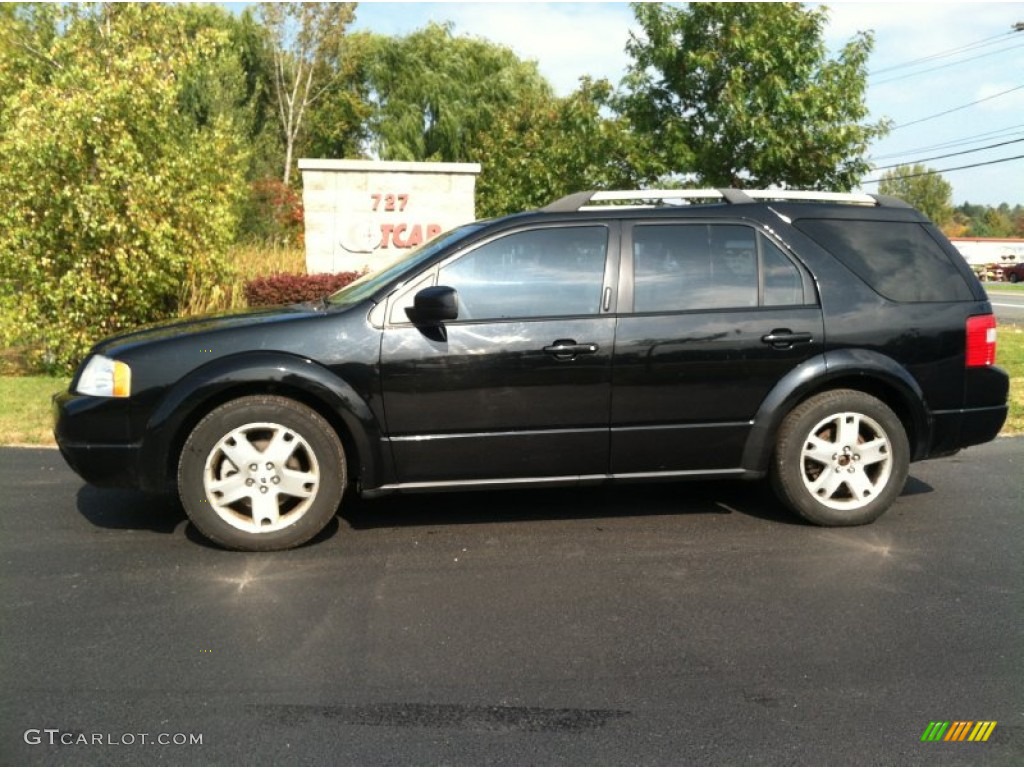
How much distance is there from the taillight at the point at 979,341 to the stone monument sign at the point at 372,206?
980 centimetres

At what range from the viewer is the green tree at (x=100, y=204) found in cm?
941

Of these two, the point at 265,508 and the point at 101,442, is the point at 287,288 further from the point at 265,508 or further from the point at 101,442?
the point at 265,508

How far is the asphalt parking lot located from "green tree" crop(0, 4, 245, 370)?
512cm

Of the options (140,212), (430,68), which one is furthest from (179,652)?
(430,68)

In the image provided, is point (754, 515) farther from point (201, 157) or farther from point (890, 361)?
point (201, 157)

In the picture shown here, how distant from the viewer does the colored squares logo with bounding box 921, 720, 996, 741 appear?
9.51ft

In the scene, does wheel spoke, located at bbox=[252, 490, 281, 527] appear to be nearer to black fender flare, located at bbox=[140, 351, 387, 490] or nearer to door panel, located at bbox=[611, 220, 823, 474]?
black fender flare, located at bbox=[140, 351, 387, 490]

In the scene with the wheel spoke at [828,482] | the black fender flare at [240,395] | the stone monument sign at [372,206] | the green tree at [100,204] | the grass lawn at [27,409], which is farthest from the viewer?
the stone monument sign at [372,206]

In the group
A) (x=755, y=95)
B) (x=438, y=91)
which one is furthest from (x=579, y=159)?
(x=438, y=91)

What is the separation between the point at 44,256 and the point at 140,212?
3.96 feet

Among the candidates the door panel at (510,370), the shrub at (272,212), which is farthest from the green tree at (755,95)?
the shrub at (272,212)

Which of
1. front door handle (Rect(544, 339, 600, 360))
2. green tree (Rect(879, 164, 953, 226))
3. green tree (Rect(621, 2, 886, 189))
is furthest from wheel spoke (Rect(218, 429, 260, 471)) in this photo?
green tree (Rect(879, 164, 953, 226))

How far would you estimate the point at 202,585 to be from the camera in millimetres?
4121

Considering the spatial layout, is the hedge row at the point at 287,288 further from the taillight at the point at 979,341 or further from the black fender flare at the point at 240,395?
the taillight at the point at 979,341
